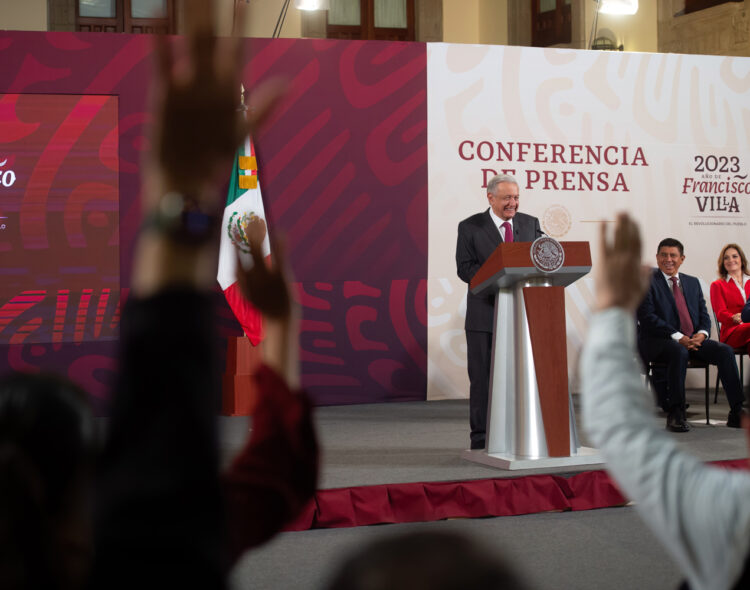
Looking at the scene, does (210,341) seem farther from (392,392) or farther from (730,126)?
(730,126)

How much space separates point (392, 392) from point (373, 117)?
6.98 ft

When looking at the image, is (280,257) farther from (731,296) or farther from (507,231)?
(731,296)

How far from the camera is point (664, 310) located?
597cm

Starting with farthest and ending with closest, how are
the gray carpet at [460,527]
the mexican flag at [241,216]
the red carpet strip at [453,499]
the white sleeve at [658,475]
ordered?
1. the mexican flag at [241,216]
2. the red carpet strip at [453,499]
3. the gray carpet at [460,527]
4. the white sleeve at [658,475]

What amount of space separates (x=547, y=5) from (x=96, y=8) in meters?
5.74

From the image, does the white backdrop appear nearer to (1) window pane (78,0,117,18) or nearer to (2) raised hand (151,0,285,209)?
(1) window pane (78,0,117,18)

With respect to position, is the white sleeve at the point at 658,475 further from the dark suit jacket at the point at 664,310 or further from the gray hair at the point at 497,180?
the dark suit jacket at the point at 664,310

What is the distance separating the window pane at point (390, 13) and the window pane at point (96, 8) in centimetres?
332

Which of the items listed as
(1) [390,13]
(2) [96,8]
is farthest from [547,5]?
(2) [96,8]

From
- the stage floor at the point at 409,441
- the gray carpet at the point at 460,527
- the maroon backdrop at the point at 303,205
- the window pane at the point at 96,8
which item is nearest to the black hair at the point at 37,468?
the gray carpet at the point at 460,527

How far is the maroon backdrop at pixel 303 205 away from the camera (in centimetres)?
645

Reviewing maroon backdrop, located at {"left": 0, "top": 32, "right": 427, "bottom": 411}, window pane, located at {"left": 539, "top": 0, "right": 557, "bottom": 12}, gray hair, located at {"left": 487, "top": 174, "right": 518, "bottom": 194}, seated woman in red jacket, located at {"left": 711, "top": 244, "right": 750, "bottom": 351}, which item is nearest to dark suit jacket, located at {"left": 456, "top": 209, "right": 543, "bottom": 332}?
gray hair, located at {"left": 487, "top": 174, "right": 518, "bottom": 194}

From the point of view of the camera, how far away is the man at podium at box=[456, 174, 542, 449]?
470cm

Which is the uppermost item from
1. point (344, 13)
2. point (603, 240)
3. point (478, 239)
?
point (344, 13)
